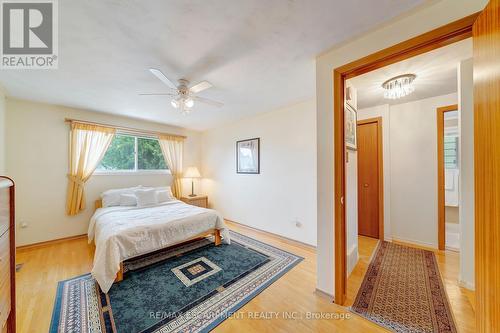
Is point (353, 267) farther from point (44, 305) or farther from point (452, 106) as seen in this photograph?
point (44, 305)

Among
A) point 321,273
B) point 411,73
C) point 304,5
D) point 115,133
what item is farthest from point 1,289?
point 411,73

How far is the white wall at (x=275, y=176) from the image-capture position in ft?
9.77

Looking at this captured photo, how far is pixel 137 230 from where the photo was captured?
7.36 ft

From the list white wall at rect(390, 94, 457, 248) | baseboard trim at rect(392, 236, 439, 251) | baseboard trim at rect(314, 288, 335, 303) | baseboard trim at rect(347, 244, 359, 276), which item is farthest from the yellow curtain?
baseboard trim at rect(392, 236, 439, 251)

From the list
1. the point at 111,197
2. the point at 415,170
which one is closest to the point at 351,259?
the point at 415,170

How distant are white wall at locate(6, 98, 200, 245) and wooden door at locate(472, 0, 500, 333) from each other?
493 cm

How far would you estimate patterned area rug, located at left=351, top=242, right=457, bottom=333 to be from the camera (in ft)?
4.84

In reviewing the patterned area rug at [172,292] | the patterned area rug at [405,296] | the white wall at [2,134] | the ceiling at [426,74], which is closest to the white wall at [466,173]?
the ceiling at [426,74]

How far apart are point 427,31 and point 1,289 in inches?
116

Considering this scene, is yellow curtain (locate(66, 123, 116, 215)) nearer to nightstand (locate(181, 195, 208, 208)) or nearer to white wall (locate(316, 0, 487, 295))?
nightstand (locate(181, 195, 208, 208))

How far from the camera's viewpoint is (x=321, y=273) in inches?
71.3

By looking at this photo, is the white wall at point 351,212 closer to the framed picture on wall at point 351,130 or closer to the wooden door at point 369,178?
the framed picture on wall at point 351,130

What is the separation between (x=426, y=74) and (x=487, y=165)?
185 cm

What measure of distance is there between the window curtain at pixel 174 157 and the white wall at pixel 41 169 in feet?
4.52
